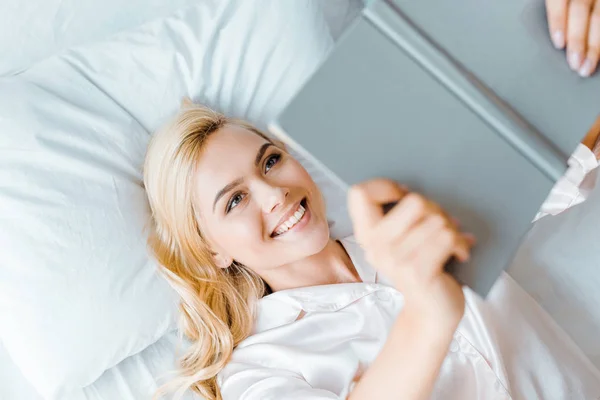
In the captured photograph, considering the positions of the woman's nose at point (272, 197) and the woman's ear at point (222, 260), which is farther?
the woman's ear at point (222, 260)

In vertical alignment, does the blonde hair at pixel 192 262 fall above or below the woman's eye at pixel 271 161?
below

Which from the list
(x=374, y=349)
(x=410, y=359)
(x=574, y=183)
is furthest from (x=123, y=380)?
(x=574, y=183)

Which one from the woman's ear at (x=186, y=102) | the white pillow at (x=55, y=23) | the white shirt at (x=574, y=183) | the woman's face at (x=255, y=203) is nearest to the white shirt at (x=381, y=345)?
the white shirt at (x=574, y=183)

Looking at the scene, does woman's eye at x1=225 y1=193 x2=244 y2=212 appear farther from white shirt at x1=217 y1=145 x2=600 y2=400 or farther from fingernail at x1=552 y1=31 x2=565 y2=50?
fingernail at x1=552 y1=31 x2=565 y2=50

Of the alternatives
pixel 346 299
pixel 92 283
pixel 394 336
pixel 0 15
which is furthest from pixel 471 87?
pixel 0 15

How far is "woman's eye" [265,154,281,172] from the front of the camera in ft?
3.75

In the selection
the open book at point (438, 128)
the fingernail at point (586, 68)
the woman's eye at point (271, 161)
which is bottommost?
the woman's eye at point (271, 161)

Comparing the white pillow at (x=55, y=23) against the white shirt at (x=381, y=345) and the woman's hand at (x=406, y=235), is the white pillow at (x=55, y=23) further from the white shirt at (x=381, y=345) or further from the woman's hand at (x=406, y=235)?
the woman's hand at (x=406, y=235)

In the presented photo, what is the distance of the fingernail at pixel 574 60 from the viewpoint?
660 mm

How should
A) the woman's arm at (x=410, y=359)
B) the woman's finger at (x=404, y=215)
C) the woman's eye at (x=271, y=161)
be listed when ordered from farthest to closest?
1. the woman's eye at (x=271, y=161)
2. the woman's arm at (x=410, y=359)
3. the woman's finger at (x=404, y=215)

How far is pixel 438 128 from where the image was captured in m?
0.61

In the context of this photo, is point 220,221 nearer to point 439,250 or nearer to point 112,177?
point 112,177

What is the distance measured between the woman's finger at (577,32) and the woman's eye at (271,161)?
1.93 feet

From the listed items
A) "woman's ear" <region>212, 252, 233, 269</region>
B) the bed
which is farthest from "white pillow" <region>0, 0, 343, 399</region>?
"woman's ear" <region>212, 252, 233, 269</region>
